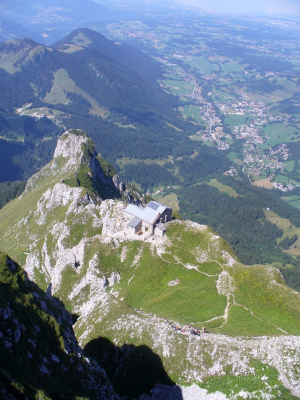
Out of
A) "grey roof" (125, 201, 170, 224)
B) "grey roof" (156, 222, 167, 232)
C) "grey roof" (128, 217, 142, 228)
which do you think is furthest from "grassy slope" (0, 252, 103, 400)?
"grey roof" (125, 201, 170, 224)

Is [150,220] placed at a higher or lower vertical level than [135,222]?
higher

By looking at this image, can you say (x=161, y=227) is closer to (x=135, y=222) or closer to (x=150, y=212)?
(x=150, y=212)

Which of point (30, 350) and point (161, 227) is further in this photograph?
point (161, 227)

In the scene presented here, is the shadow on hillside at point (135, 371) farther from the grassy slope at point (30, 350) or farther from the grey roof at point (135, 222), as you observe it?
the grey roof at point (135, 222)

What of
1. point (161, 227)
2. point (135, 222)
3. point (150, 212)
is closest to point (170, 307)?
point (161, 227)

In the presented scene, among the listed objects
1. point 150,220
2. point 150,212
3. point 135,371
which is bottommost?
point 135,371

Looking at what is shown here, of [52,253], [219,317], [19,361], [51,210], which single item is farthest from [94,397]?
[51,210]

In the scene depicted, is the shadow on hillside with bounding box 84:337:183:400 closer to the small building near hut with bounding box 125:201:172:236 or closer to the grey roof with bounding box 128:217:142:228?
the grey roof with bounding box 128:217:142:228

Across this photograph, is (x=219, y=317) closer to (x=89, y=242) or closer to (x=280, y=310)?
(x=280, y=310)
